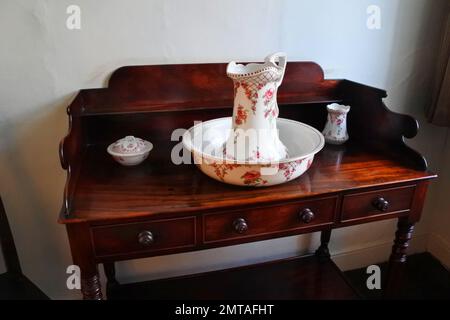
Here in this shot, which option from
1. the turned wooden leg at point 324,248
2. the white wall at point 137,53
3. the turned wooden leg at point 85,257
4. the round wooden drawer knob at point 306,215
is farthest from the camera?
the turned wooden leg at point 324,248

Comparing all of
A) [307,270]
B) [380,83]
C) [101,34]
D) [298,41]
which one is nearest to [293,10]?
[298,41]

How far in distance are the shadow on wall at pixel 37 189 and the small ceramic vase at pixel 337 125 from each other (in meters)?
0.78

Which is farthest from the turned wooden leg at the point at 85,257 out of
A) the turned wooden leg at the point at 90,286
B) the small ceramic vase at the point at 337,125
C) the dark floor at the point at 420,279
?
the dark floor at the point at 420,279

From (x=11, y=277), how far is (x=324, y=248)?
1.11 meters

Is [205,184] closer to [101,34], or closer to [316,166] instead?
[316,166]

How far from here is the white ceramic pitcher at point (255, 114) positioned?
0.75 m

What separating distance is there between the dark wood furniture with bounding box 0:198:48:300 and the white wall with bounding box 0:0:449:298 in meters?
0.11

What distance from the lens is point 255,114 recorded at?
2.55ft

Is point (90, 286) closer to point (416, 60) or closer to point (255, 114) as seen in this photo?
point (255, 114)

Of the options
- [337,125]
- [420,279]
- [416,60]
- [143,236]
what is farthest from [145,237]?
[420,279]

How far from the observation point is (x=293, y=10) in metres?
1.04

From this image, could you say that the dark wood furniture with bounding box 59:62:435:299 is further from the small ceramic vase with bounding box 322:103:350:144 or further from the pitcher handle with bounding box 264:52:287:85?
the pitcher handle with bounding box 264:52:287:85

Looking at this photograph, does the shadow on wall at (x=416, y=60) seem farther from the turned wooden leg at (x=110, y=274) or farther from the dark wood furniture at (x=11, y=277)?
the dark wood furniture at (x=11, y=277)
